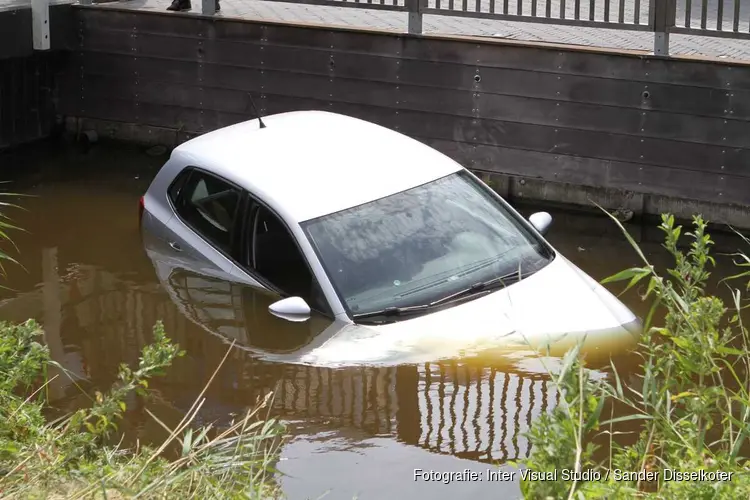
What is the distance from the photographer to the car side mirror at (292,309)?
613 centimetres

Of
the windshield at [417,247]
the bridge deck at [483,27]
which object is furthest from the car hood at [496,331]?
the bridge deck at [483,27]

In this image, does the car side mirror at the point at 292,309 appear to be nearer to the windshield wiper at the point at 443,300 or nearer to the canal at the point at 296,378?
the canal at the point at 296,378

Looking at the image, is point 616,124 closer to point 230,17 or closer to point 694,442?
point 230,17

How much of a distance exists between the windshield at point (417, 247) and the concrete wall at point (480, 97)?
3.24 m

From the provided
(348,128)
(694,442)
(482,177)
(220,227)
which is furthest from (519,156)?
(694,442)

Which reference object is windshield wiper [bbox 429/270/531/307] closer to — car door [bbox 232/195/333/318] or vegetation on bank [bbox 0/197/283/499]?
car door [bbox 232/195/333/318]

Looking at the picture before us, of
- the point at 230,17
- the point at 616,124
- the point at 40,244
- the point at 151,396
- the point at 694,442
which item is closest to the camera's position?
the point at 694,442

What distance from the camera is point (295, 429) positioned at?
531cm

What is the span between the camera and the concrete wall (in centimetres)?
935

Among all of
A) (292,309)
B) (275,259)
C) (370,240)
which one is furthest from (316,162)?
(292,309)

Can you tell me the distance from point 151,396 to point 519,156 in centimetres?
526

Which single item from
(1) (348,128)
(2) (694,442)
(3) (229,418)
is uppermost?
(1) (348,128)

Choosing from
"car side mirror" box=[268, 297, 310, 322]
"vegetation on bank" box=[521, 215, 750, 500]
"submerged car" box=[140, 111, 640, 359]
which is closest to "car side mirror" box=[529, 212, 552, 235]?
"submerged car" box=[140, 111, 640, 359]

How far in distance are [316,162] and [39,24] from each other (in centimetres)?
620
